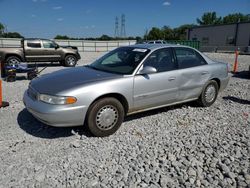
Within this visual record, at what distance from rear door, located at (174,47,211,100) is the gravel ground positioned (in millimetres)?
544

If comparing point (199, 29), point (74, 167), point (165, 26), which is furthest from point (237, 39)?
point (165, 26)

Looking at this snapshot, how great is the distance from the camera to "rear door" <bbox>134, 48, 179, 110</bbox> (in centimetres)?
420

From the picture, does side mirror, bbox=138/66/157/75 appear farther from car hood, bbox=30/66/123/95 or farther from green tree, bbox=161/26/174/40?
green tree, bbox=161/26/174/40

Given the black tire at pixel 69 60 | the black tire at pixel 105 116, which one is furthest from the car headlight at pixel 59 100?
the black tire at pixel 69 60

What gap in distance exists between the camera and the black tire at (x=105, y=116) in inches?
147

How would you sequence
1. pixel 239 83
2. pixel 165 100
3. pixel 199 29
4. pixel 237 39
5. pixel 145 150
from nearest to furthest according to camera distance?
pixel 145 150, pixel 165 100, pixel 239 83, pixel 237 39, pixel 199 29

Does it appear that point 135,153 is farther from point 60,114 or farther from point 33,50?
point 33,50

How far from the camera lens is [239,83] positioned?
8.53 m

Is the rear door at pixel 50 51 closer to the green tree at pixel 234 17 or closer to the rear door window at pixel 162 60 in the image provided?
the rear door window at pixel 162 60

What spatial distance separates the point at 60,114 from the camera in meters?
3.48

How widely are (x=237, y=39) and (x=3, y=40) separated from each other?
120 feet

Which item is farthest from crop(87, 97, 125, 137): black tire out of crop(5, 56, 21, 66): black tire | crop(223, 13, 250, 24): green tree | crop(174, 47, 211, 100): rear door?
crop(223, 13, 250, 24): green tree

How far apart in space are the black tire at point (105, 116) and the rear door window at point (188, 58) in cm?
179

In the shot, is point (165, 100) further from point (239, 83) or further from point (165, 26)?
point (165, 26)
